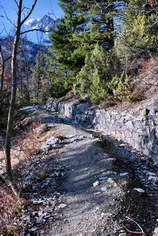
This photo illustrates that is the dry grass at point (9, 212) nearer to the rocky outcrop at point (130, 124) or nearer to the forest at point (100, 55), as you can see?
the forest at point (100, 55)

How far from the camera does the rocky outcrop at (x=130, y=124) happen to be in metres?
6.55

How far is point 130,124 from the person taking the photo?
766 cm

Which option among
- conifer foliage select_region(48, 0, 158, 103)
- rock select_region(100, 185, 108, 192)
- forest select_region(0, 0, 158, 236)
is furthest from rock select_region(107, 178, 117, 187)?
conifer foliage select_region(48, 0, 158, 103)

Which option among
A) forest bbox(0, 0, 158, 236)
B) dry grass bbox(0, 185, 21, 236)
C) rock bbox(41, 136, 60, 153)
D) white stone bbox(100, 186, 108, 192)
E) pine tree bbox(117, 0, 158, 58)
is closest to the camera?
dry grass bbox(0, 185, 21, 236)

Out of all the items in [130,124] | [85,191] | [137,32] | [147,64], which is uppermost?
[137,32]

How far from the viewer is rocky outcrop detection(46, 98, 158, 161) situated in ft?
21.5

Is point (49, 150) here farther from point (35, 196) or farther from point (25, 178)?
point (35, 196)

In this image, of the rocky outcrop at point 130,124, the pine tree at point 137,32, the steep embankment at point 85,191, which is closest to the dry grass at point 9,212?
the steep embankment at point 85,191

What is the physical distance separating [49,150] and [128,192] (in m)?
3.49

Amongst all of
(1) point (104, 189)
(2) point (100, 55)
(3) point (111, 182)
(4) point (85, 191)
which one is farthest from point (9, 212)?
(2) point (100, 55)

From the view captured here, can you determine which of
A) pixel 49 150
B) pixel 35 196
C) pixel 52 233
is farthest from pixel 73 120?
pixel 52 233

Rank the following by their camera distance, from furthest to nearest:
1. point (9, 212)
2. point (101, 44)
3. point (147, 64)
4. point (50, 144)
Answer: point (101, 44) → point (147, 64) → point (50, 144) → point (9, 212)

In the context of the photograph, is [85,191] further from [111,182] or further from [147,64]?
[147,64]

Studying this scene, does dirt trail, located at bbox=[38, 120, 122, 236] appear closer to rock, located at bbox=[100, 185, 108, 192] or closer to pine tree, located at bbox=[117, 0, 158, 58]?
rock, located at bbox=[100, 185, 108, 192]
